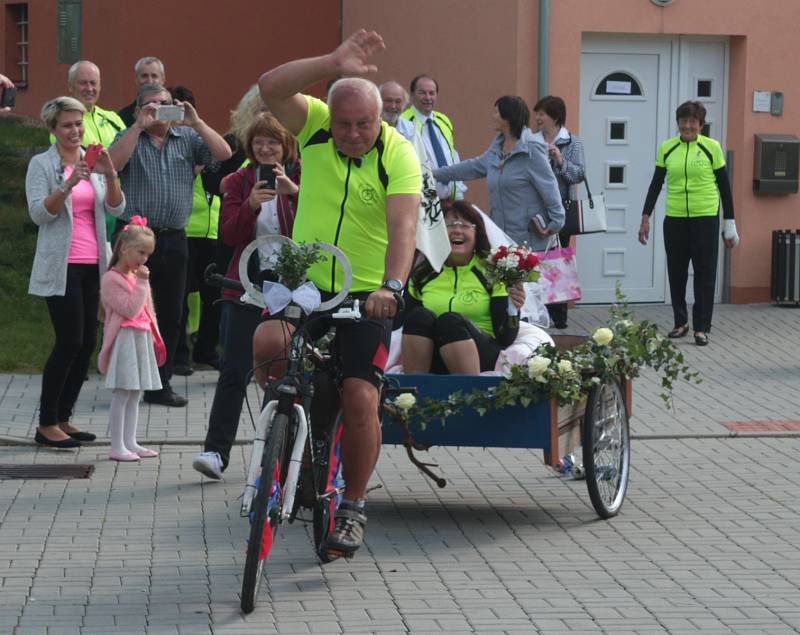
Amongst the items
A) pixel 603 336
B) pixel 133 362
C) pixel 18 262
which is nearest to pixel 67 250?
pixel 133 362

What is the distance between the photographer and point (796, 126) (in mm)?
17828

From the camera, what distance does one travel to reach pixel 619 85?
57.1 feet

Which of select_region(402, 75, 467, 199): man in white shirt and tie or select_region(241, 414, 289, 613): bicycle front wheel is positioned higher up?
select_region(402, 75, 467, 199): man in white shirt and tie

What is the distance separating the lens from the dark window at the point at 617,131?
1741 cm

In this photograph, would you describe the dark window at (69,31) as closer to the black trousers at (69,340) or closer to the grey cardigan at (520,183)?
the grey cardigan at (520,183)

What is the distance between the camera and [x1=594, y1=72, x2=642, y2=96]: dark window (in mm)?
17344

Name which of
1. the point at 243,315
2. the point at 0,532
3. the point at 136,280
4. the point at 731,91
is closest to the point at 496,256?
the point at 243,315

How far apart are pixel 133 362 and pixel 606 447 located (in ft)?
9.40

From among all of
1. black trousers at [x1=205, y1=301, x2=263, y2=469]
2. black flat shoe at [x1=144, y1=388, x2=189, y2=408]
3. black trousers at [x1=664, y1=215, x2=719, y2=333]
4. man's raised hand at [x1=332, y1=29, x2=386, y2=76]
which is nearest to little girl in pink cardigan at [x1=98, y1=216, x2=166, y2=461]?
black trousers at [x1=205, y1=301, x2=263, y2=469]

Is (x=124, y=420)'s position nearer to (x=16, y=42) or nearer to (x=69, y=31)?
(x=69, y=31)

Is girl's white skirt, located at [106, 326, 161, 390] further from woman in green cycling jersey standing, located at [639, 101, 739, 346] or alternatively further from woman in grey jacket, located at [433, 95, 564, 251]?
woman in green cycling jersey standing, located at [639, 101, 739, 346]

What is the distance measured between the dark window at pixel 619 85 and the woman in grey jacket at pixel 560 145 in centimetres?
237

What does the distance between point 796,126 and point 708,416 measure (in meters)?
7.28

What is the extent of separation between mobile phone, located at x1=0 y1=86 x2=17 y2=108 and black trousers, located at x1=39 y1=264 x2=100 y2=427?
104 cm
